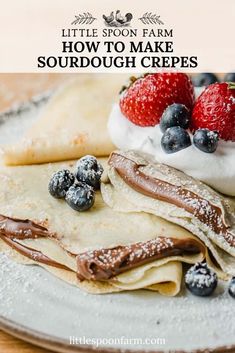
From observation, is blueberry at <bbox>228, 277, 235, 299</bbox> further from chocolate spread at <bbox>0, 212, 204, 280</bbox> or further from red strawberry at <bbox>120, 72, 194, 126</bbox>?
red strawberry at <bbox>120, 72, 194, 126</bbox>

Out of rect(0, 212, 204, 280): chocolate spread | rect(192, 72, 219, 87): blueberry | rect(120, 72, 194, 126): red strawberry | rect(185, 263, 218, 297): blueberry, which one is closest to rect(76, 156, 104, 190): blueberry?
rect(120, 72, 194, 126): red strawberry

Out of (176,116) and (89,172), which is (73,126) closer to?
(89,172)

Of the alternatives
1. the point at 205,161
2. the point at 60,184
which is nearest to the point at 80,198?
the point at 60,184

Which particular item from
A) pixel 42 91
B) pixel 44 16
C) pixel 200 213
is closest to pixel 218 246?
pixel 200 213

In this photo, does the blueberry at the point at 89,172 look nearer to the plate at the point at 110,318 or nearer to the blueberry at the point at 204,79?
the plate at the point at 110,318

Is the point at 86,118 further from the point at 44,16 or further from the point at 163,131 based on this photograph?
the point at 44,16

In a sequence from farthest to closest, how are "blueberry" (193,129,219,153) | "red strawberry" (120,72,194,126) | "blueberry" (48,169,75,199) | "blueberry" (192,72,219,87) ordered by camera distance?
"blueberry" (192,72,219,87) < "red strawberry" (120,72,194,126) < "blueberry" (48,169,75,199) < "blueberry" (193,129,219,153)
